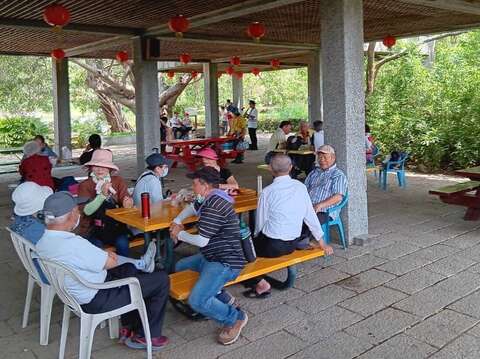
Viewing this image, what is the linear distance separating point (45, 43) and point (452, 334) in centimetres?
914

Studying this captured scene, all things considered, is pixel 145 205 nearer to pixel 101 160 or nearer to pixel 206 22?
pixel 101 160

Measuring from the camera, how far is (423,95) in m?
10.0

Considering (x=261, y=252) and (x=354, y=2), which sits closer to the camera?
(x=261, y=252)

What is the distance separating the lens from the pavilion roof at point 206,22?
6504mm

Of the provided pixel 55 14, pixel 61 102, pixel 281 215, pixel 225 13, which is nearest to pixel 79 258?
pixel 281 215

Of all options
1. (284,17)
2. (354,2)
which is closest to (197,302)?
(354,2)

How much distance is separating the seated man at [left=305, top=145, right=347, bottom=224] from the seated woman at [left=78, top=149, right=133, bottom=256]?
164cm

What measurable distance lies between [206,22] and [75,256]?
5452mm

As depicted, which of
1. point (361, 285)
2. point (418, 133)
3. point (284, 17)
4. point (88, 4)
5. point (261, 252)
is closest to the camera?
point (261, 252)

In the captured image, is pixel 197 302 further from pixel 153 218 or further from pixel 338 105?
pixel 338 105

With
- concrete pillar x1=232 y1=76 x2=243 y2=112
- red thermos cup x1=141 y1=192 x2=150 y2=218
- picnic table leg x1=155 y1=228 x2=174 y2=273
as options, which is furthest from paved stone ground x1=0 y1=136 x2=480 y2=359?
concrete pillar x1=232 y1=76 x2=243 y2=112

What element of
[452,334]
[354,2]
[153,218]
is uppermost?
[354,2]

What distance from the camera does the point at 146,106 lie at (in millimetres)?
9156

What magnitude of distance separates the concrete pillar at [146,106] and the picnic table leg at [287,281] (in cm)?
581
